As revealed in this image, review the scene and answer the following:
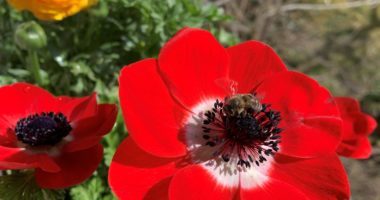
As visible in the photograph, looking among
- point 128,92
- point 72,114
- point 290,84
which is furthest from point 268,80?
point 72,114

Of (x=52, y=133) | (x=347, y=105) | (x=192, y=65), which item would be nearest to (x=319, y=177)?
(x=192, y=65)

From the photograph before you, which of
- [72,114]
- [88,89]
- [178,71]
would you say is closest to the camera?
[178,71]

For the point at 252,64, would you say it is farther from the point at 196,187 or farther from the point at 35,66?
the point at 35,66

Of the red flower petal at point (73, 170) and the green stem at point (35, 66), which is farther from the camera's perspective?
the green stem at point (35, 66)

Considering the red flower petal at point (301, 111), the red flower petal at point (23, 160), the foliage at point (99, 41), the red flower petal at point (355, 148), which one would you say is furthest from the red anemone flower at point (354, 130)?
the red flower petal at point (23, 160)

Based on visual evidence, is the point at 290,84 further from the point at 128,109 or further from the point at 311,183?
the point at 128,109

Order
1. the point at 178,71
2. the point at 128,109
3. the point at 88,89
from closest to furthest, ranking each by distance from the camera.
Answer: the point at 128,109 → the point at 178,71 → the point at 88,89

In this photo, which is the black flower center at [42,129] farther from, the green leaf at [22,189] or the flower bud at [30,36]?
the flower bud at [30,36]
